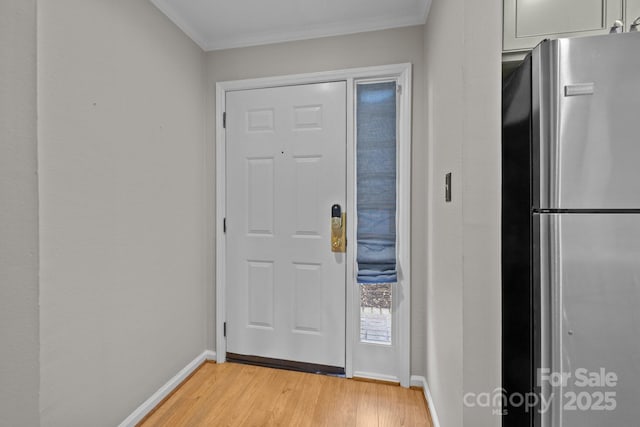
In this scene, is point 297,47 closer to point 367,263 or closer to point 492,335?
point 367,263

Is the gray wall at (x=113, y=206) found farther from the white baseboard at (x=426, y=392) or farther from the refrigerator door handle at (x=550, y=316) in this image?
the refrigerator door handle at (x=550, y=316)

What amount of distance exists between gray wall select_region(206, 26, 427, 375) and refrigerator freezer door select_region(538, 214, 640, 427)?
1035mm

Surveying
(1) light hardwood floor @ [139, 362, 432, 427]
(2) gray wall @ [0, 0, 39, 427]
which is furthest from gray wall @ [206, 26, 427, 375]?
(2) gray wall @ [0, 0, 39, 427]

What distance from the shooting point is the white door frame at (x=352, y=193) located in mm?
1969

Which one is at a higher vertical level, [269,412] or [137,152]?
[137,152]

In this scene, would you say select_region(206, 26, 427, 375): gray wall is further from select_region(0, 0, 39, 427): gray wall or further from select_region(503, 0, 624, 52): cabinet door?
select_region(0, 0, 39, 427): gray wall

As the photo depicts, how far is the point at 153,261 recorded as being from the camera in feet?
5.84

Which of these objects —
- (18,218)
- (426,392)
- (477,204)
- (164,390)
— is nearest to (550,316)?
(477,204)

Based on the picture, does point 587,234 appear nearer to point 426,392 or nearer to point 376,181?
point 376,181

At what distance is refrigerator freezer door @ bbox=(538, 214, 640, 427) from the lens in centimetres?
87

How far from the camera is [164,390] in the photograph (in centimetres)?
185

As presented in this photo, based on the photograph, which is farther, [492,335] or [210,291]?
[210,291]

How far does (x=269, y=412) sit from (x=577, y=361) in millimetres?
1533

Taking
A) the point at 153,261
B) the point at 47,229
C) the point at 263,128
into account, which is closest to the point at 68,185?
the point at 47,229
